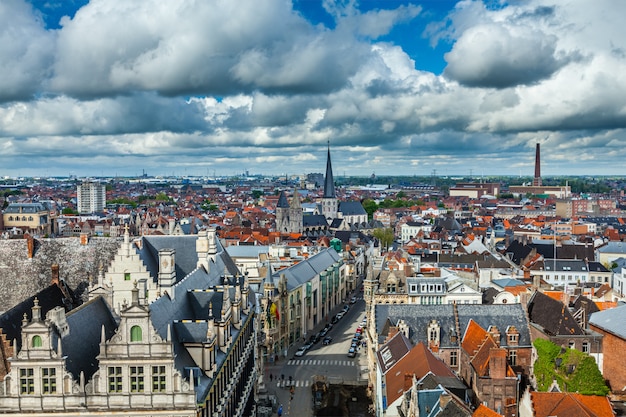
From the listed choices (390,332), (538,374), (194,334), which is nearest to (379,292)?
(390,332)

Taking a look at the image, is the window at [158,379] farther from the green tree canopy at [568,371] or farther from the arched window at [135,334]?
the green tree canopy at [568,371]

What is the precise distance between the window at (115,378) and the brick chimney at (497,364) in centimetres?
3489

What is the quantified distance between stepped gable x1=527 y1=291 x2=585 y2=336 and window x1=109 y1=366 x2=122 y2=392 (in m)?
50.1

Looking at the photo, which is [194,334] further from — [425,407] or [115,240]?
[115,240]

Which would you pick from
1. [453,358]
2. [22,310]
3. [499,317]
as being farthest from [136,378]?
[499,317]

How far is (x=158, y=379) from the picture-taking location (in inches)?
1610

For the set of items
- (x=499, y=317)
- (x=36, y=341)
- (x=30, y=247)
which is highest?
(x=30, y=247)

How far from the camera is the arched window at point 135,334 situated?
40.6m

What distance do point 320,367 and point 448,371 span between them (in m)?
29.2

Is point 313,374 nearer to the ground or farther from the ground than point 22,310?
nearer to the ground

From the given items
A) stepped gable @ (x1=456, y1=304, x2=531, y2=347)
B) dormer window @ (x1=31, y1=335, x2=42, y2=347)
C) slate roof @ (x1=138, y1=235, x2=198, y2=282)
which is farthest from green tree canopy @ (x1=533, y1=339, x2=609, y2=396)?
dormer window @ (x1=31, y1=335, x2=42, y2=347)

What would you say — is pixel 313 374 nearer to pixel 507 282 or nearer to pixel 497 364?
pixel 497 364

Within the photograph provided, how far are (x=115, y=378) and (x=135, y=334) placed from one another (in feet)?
10.7

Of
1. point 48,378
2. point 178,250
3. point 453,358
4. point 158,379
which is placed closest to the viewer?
point 48,378
